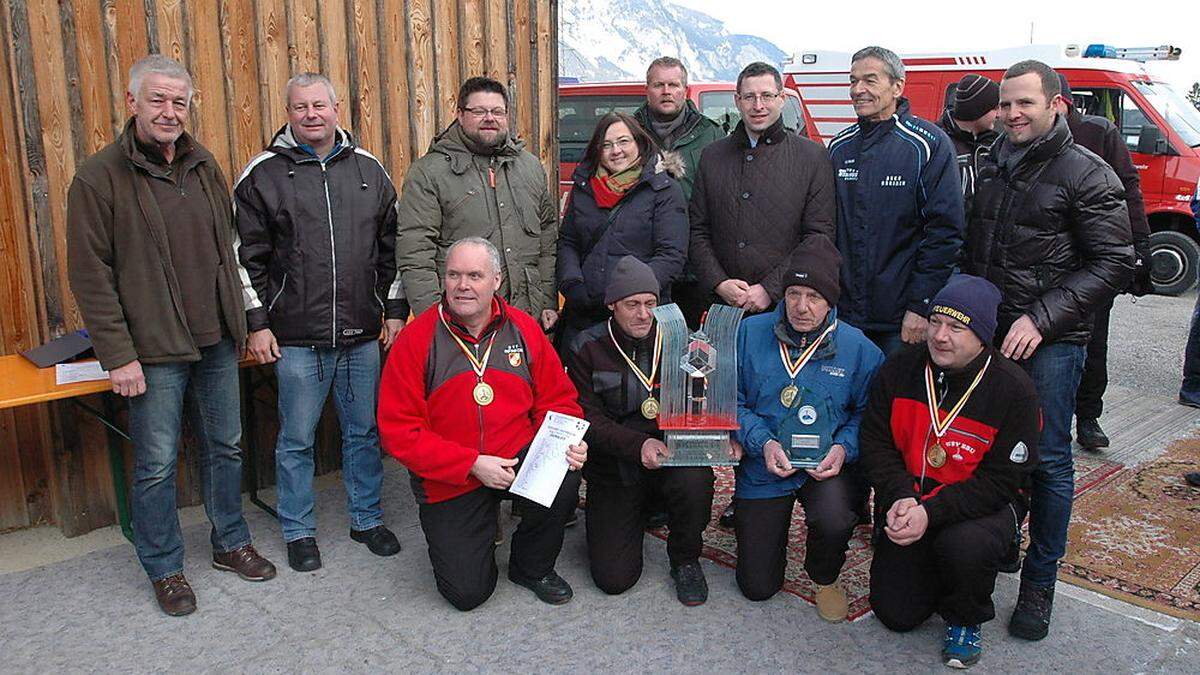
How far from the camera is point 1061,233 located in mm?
3426

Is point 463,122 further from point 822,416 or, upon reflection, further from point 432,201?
point 822,416

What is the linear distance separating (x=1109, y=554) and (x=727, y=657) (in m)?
1.95

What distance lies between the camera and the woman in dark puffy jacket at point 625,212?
4.21m

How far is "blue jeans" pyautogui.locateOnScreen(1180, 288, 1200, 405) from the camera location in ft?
20.8

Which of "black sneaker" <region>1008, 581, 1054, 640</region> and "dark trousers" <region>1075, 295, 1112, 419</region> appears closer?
"black sneaker" <region>1008, 581, 1054, 640</region>

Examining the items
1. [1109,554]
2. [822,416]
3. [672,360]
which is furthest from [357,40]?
[1109,554]

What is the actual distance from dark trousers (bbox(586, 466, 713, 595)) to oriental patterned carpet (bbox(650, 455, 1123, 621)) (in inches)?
13.3

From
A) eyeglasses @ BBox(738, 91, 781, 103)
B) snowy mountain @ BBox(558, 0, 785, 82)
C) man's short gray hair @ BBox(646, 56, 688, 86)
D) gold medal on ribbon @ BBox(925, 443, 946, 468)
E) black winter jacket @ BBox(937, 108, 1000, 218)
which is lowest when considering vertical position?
gold medal on ribbon @ BBox(925, 443, 946, 468)

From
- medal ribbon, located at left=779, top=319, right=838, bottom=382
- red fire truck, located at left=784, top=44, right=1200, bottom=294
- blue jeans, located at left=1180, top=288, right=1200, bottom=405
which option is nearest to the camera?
medal ribbon, located at left=779, top=319, right=838, bottom=382

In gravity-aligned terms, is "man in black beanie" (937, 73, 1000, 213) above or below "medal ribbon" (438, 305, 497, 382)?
above

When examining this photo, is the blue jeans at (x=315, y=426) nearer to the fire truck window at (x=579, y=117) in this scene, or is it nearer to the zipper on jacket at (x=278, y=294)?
the zipper on jacket at (x=278, y=294)

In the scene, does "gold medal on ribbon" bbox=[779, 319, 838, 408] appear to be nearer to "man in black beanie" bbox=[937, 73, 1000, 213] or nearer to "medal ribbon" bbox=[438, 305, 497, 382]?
"medal ribbon" bbox=[438, 305, 497, 382]

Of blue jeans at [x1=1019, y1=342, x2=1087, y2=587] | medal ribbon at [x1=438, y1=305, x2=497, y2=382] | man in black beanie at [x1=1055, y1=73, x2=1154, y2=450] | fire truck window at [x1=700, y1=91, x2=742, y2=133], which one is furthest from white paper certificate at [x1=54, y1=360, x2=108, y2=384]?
fire truck window at [x1=700, y1=91, x2=742, y2=133]

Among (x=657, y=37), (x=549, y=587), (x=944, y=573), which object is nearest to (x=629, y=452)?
(x=549, y=587)
